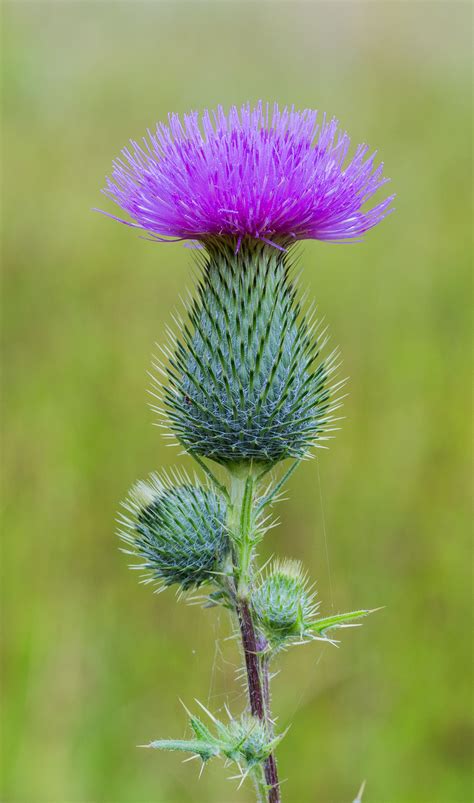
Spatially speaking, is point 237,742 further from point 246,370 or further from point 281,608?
point 246,370

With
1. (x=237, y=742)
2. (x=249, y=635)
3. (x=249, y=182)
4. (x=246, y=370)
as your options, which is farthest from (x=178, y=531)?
(x=249, y=182)

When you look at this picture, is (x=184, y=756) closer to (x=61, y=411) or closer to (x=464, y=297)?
(x=61, y=411)

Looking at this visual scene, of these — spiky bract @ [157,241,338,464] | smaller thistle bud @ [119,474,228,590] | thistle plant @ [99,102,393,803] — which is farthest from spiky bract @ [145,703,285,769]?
spiky bract @ [157,241,338,464]

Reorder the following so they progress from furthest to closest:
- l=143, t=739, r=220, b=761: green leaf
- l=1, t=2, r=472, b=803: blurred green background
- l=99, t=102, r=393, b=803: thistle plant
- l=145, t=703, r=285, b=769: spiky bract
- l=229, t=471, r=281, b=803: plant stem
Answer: l=1, t=2, r=472, b=803: blurred green background
l=99, t=102, r=393, b=803: thistle plant
l=229, t=471, r=281, b=803: plant stem
l=145, t=703, r=285, b=769: spiky bract
l=143, t=739, r=220, b=761: green leaf

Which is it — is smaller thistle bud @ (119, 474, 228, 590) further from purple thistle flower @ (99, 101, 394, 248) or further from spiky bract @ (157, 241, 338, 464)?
purple thistle flower @ (99, 101, 394, 248)

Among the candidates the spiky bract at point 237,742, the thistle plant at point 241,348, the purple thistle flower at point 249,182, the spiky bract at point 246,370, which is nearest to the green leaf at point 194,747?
the spiky bract at point 237,742

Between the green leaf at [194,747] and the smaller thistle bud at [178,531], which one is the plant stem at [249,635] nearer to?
the smaller thistle bud at [178,531]
